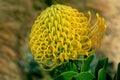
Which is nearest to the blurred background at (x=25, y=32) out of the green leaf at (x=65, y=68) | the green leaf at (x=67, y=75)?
the green leaf at (x=65, y=68)

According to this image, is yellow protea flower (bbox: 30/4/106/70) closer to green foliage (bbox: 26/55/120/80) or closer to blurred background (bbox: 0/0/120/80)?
green foliage (bbox: 26/55/120/80)

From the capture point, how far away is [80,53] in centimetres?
223

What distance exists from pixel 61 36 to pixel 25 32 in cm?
264

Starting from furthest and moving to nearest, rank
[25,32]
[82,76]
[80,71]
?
[25,32] < [80,71] < [82,76]

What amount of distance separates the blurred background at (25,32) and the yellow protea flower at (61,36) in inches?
71.6

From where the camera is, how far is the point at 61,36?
2.21 m

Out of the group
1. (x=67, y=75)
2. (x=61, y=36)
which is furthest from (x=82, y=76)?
(x=61, y=36)

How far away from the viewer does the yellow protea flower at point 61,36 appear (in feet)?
7.21

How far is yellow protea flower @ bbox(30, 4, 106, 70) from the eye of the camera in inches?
86.5

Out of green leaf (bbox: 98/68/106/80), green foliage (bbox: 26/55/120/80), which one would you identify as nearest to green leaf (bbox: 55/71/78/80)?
green foliage (bbox: 26/55/120/80)

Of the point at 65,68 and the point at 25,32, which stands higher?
the point at 25,32

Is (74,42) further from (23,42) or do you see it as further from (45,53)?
(23,42)

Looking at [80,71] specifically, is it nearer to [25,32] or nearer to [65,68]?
[65,68]

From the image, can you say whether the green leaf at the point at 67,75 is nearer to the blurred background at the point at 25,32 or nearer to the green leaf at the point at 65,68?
the green leaf at the point at 65,68
